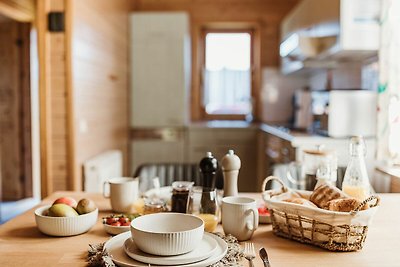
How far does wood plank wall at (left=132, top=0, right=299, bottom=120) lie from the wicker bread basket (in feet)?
14.6

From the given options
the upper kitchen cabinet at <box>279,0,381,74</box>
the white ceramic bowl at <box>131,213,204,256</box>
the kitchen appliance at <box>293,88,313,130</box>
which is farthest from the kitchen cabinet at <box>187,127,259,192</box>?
the white ceramic bowl at <box>131,213,204,256</box>

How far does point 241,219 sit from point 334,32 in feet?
7.23

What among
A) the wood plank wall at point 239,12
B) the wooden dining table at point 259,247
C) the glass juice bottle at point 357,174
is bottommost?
the wooden dining table at point 259,247

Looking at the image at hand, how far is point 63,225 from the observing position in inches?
54.2

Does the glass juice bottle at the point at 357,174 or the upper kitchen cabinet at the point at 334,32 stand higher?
the upper kitchen cabinet at the point at 334,32

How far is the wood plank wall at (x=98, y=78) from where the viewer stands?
Answer: 3.31 meters

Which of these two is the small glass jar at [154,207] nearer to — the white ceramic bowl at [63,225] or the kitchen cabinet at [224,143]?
the white ceramic bowl at [63,225]

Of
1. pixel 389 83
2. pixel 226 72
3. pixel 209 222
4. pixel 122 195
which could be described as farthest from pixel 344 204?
pixel 226 72

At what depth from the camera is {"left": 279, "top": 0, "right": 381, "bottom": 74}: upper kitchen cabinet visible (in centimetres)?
301

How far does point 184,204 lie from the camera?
1.59 meters

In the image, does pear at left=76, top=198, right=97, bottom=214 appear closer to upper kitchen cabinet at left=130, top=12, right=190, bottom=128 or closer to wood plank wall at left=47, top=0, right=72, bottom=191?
wood plank wall at left=47, top=0, right=72, bottom=191

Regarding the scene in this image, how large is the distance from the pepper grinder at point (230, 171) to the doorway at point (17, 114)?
373 centimetres

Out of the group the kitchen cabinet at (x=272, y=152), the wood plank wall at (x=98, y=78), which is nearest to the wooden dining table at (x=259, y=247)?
the kitchen cabinet at (x=272, y=152)

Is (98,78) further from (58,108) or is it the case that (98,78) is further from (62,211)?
(62,211)
